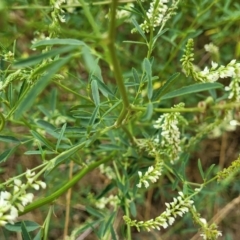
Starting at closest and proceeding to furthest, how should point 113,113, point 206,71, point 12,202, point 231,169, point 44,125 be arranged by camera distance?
point 12,202 → point 206,71 → point 231,169 → point 44,125 → point 113,113

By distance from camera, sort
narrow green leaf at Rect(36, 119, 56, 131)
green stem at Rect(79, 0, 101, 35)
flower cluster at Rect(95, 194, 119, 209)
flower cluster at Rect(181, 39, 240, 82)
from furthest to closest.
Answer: flower cluster at Rect(95, 194, 119, 209) < narrow green leaf at Rect(36, 119, 56, 131) < flower cluster at Rect(181, 39, 240, 82) < green stem at Rect(79, 0, 101, 35)

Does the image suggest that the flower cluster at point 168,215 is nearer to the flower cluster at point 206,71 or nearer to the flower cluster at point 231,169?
the flower cluster at point 231,169

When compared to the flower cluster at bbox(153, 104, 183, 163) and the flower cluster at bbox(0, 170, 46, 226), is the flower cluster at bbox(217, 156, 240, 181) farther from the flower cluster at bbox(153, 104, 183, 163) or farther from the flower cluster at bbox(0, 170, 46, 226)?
the flower cluster at bbox(0, 170, 46, 226)

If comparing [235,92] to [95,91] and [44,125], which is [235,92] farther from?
[44,125]

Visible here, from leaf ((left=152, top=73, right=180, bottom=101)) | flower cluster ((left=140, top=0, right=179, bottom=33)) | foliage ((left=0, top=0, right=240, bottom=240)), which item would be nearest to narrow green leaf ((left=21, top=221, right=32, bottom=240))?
foliage ((left=0, top=0, right=240, bottom=240))

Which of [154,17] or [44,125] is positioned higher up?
[154,17]

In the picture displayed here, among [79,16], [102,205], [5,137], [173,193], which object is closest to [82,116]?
[5,137]

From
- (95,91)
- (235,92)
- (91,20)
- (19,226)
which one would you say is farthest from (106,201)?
(91,20)
